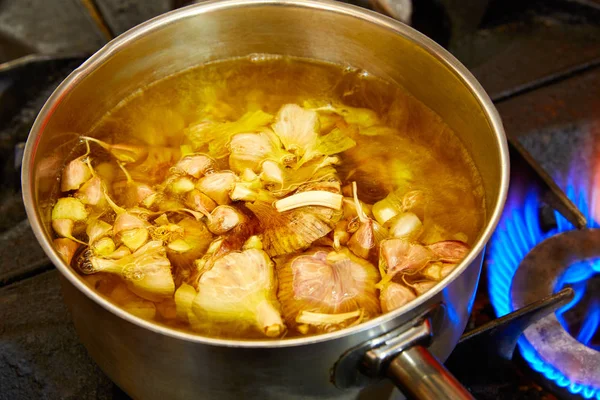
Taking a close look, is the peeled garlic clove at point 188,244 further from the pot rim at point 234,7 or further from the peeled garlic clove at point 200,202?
the pot rim at point 234,7

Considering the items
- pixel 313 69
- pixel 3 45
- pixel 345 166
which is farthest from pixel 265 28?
pixel 3 45

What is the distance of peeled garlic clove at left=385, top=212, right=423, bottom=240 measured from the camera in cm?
71

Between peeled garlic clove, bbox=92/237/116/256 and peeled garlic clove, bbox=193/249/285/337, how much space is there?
0.45 feet

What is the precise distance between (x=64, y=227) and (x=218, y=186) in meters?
0.19

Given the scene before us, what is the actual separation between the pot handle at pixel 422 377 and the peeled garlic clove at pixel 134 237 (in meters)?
0.33

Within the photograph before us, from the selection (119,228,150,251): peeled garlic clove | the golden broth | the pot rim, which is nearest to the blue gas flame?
the golden broth

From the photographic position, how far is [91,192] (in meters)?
0.76

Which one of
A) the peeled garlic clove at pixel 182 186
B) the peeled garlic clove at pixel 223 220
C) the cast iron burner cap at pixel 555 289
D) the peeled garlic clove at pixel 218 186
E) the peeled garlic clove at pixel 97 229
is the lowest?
the cast iron burner cap at pixel 555 289

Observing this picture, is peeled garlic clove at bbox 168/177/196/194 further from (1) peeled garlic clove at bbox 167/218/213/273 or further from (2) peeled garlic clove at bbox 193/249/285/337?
(2) peeled garlic clove at bbox 193/249/285/337

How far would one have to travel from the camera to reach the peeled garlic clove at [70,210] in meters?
0.73

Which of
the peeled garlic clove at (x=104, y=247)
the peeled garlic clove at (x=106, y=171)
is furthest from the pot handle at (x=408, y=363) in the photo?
the peeled garlic clove at (x=106, y=171)

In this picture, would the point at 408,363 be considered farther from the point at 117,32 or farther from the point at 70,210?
the point at 117,32

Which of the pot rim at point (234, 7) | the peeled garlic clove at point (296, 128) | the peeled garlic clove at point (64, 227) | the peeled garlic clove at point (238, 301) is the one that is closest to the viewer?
the pot rim at point (234, 7)

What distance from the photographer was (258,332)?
23.6 inches
